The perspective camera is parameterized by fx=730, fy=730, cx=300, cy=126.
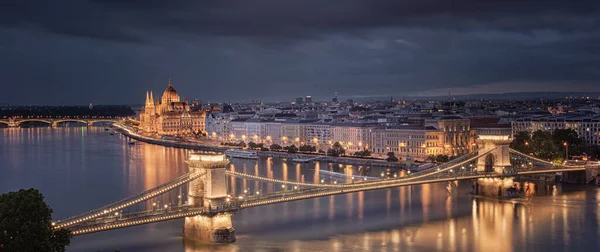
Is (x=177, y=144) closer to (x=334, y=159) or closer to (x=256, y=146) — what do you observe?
(x=256, y=146)

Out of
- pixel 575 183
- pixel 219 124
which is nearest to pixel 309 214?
pixel 575 183

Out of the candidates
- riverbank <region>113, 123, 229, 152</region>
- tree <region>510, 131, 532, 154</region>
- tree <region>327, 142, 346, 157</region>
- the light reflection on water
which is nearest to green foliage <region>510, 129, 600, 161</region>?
tree <region>510, 131, 532, 154</region>

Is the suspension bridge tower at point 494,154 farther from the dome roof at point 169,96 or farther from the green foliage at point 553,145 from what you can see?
the dome roof at point 169,96

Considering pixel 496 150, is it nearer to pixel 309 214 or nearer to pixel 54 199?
pixel 309 214

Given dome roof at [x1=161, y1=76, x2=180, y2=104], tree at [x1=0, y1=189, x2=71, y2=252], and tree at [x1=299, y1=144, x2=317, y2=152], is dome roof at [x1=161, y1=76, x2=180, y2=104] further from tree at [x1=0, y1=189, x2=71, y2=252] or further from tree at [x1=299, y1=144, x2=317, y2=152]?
tree at [x1=0, y1=189, x2=71, y2=252]

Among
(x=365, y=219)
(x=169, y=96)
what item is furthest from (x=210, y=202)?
(x=169, y=96)

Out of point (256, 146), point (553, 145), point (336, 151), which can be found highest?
point (553, 145)

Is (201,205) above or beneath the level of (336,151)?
beneath
